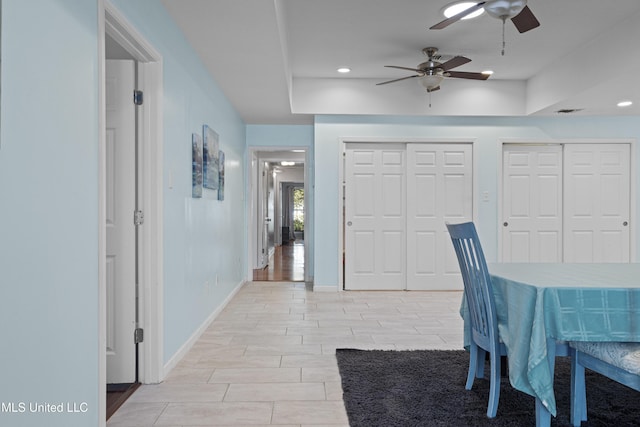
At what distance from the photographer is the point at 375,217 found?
578 cm

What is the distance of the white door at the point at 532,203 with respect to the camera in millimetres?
5785

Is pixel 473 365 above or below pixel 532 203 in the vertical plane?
below

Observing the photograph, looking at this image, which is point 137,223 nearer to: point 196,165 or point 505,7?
point 196,165

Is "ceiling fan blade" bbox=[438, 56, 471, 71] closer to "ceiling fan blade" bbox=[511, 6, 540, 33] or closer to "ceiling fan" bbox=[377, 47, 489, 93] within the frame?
"ceiling fan" bbox=[377, 47, 489, 93]

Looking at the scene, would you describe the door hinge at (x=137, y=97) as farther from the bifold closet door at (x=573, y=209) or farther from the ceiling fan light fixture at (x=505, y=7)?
the bifold closet door at (x=573, y=209)

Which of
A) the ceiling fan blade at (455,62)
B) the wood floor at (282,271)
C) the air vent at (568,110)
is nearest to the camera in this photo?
the ceiling fan blade at (455,62)

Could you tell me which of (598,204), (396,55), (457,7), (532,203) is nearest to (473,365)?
(457,7)

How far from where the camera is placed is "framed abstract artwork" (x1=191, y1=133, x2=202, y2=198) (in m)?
3.37

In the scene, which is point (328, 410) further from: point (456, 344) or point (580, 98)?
point (580, 98)

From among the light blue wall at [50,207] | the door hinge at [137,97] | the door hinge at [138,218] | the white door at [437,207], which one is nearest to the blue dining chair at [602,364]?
the light blue wall at [50,207]

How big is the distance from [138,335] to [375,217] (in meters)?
3.72

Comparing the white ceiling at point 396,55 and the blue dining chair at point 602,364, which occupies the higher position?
the white ceiling at point 396,55

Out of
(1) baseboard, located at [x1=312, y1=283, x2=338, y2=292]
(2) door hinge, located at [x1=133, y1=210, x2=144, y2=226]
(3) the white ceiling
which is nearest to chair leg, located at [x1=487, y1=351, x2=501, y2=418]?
(2) door hinge, located at [x1=133, y1=210, x2=144, y2=226]

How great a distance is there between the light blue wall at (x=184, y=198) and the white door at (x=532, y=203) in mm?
3686
